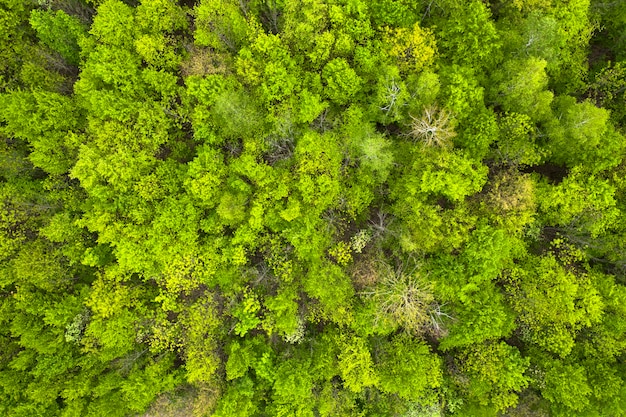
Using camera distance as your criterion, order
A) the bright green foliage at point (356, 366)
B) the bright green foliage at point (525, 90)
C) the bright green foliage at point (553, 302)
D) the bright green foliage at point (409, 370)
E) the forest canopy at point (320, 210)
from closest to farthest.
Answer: the bright green foliage at point (525, 90), the bright green foliage at point (553, 302), the forest canopy at point (320, 210), the bright green foliage at point (409, 370), the bright green foliage at point (356, 366)

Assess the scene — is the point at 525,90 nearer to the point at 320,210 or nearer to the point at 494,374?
the point at 320,210

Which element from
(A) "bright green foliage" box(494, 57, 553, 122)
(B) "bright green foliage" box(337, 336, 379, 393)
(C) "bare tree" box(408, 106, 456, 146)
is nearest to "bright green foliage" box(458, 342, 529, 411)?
(B) "bright green foliage" box(337, 336, 379, 393)

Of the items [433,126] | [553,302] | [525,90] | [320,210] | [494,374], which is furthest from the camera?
[320,210]

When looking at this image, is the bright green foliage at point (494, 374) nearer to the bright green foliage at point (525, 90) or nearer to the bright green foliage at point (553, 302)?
the bright green foliage at point (553, 302)

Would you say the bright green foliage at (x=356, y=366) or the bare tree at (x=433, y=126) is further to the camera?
the bright green foliage at (x=356, y=366)

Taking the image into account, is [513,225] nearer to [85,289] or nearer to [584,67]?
[584,67]

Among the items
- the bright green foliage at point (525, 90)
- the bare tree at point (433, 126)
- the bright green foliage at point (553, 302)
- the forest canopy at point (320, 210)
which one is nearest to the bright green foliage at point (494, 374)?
the forest canopy at point (320, 210)

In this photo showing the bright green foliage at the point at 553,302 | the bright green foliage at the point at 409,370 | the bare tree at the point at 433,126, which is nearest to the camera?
the bare tree at the point at 433,126

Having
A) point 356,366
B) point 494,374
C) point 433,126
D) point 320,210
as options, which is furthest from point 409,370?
point 433,126

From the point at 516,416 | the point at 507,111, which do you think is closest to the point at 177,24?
the point at 507,111

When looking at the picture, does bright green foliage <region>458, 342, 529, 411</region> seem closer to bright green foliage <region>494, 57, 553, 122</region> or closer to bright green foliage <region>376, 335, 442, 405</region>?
bright green foliage <region>376, 335, 442, 405</region>
